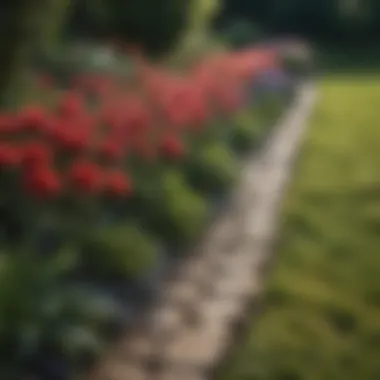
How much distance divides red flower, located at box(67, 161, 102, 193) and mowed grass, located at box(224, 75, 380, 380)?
3.20 ft

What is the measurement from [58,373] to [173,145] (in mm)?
1691

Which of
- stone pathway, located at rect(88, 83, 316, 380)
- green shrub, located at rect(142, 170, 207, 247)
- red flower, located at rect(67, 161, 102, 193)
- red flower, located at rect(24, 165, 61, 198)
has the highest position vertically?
red flower, located at rect(24, 165, 61, 198)

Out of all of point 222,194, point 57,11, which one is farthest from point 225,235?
point 57,11

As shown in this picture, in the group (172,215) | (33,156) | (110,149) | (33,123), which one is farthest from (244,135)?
(33,156)

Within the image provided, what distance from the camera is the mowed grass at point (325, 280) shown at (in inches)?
146

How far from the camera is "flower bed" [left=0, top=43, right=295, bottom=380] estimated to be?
3461 mm

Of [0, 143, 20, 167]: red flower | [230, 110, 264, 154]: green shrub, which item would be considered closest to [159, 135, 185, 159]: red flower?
[0, 143, 20, 167]: red flower

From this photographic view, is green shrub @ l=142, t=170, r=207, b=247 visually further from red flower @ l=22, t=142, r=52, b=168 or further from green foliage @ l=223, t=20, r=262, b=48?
green foliage @ l=223, t=20, r=262, b=48

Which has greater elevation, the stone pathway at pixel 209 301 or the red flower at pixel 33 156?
the red flower at pixel 33 156

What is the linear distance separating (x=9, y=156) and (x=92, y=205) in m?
0.84

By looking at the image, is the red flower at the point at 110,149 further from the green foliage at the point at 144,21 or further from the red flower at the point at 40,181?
the green foliage at the point at 144,21

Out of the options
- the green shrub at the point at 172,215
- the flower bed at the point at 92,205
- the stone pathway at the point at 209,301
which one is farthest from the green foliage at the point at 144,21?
the green shrub at the point at 172,215

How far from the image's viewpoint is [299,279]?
4.56 metres

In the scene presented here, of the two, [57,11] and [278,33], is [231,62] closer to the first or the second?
[57,11]
